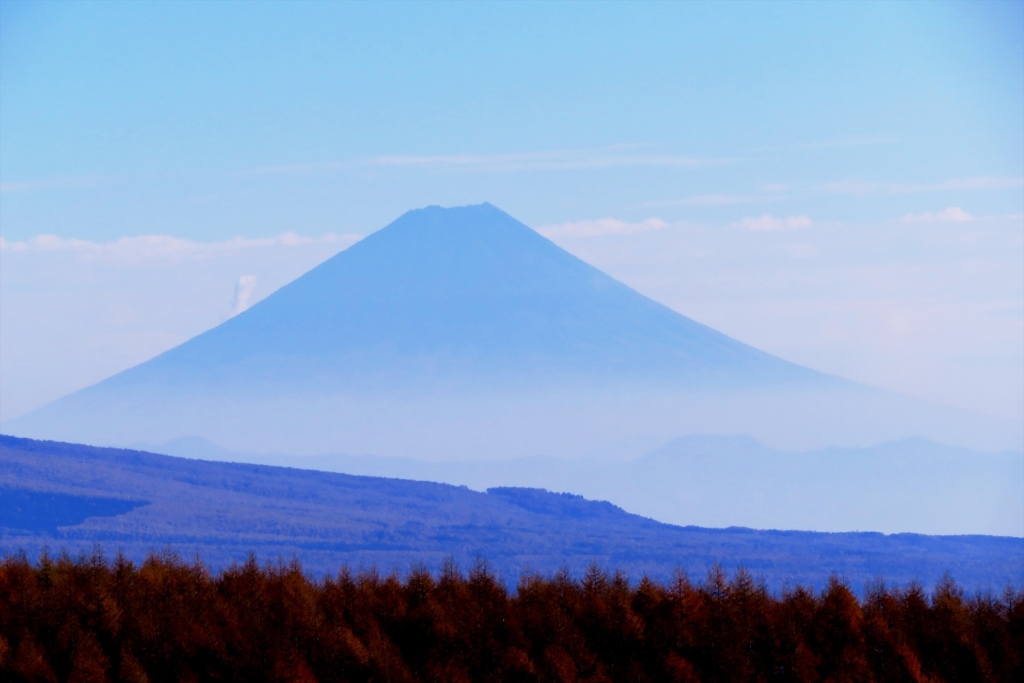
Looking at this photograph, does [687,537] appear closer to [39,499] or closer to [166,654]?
[39,499]

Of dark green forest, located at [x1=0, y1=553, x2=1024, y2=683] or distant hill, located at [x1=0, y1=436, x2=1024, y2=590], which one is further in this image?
distant hill, located at [x1=0, y1=436, x2=1024, y2=590]

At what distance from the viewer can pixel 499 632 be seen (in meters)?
17.5

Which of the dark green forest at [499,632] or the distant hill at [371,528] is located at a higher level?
the distant hill at [371,528]

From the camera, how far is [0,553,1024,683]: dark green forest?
655 inches

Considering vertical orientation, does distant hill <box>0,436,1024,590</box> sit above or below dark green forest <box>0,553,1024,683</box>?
above

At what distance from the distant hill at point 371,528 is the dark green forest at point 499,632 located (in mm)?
68362

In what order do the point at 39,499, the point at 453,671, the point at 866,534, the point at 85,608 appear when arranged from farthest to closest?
the point at 866,534, the point at 39,499, the point at 85,608, the point at 453,671

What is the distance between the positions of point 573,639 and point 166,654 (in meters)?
5.34

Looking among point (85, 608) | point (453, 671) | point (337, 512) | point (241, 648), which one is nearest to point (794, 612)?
point (453, 671)

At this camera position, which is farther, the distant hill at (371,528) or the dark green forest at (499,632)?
the distant hill at (371,528)

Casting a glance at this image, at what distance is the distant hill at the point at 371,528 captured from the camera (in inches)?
3930

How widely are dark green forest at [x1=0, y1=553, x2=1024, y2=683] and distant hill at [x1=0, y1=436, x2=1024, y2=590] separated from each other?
2691 inches

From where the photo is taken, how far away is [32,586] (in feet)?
60.1

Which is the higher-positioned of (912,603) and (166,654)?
(912,603)
